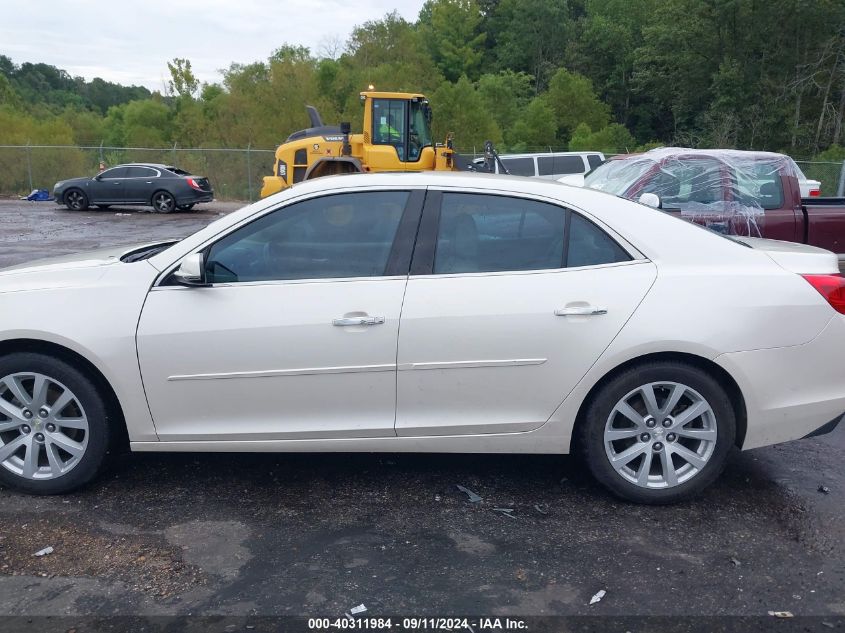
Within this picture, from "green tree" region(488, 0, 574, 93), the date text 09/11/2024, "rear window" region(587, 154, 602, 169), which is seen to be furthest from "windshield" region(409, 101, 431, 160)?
"green tree" region(488, 0, 574, 93)

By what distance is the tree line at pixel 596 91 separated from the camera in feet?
131

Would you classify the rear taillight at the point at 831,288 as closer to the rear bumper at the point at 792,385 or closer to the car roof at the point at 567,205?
the rear bumper at the point at 792,385

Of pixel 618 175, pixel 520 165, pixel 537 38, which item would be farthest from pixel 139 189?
pixel 537 38

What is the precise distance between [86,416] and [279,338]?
3.49ft

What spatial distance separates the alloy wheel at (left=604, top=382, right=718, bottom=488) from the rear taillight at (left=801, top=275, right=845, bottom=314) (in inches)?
32.5

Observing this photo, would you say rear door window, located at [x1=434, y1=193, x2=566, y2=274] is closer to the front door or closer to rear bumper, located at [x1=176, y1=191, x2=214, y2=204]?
the front door

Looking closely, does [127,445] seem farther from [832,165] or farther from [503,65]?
[503,65]

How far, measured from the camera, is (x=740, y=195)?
7.84 metres

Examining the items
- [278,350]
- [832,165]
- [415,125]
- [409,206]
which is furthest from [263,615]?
[832,165]

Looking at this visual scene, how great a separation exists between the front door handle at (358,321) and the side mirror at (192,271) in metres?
0.70

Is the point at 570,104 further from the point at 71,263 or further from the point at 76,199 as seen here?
the point at 71,263

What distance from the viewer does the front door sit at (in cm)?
381

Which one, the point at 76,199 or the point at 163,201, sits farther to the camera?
the point at 76,199

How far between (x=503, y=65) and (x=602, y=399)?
252 ft
